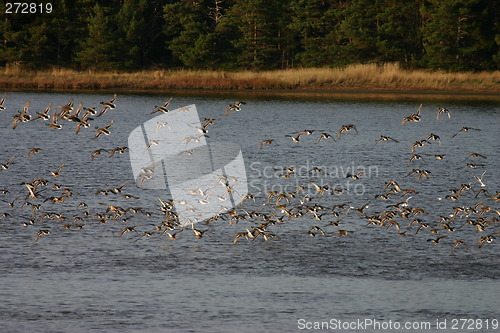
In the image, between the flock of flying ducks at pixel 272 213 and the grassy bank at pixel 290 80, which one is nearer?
the flock of flying ducks at pixel 272 213

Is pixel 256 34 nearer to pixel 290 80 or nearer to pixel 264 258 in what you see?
pixel 290 80

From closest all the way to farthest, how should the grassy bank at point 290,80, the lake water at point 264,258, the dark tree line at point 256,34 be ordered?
1. the lake water at point 264,258
2. the grassy bank at point 290,80
3. the dark tree line at point 256,34

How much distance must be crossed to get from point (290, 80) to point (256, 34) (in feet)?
48.9

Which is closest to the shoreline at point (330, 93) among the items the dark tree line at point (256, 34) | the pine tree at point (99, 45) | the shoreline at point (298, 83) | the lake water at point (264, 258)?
the shoreline at point (298, 83)

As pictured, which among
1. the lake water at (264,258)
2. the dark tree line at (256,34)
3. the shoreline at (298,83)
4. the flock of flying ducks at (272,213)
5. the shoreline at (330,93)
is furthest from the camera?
the dark tree line at (256,34)

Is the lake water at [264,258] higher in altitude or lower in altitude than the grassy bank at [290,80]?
higher

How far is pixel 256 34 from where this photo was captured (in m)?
85.4

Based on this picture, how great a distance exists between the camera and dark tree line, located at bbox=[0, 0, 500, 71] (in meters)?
76.4

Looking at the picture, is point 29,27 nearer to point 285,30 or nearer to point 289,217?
point 285,30

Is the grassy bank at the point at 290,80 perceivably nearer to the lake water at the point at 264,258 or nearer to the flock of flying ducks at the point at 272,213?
the lake water at the point at 264,258

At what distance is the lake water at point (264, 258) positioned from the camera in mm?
18391

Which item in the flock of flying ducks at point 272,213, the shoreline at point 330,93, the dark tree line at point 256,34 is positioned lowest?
the shoreline at point 330,93

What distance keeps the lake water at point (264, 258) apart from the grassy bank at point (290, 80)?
101 feet

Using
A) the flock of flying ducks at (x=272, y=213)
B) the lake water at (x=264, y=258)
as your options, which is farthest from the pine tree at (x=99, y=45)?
the flock of flying ducks at (x=272, y=213)
